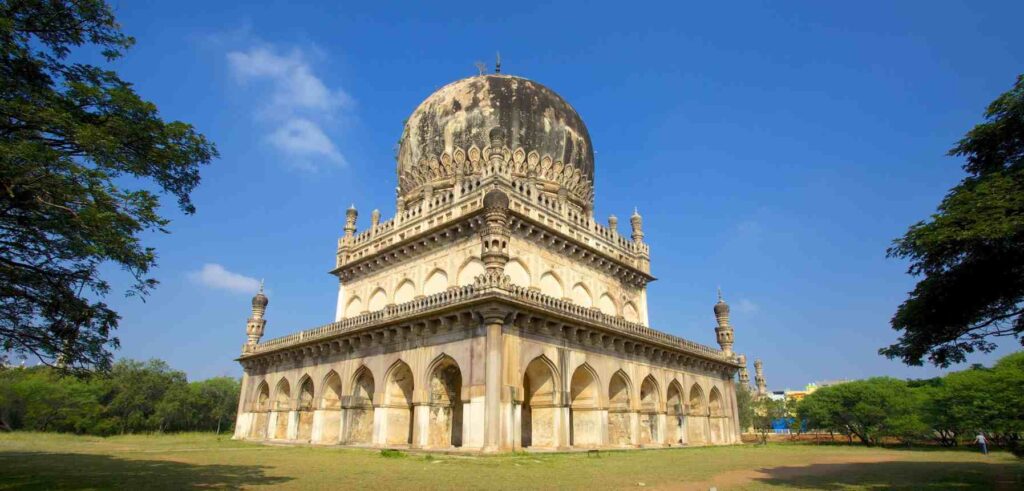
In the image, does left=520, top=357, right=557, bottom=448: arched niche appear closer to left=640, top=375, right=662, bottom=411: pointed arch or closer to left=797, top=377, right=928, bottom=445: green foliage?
left=640, top=375, right=662, bottom=411: pointed arch

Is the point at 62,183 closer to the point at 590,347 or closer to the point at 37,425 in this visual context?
the point at 590,347

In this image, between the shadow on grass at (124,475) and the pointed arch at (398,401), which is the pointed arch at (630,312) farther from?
the shadow on grass at (124,475)

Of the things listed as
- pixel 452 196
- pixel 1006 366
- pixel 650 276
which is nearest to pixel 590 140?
pixel 650 276

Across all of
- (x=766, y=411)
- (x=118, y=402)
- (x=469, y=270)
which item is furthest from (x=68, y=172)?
(x=766, y=411)

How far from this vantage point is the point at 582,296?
27219 millimetres

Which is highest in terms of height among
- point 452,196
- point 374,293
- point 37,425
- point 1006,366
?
point 452,196

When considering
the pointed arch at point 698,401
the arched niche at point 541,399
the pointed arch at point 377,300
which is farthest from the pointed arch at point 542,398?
the pointed arch at point 698,401

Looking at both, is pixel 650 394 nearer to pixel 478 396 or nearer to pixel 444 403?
pixel 444 403

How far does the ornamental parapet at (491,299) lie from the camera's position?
18.9 m

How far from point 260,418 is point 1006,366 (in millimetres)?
42096

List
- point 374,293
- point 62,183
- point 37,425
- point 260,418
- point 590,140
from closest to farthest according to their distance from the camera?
point 62,183 < point 374,293 < point 260,418 < point 590,140 < point 37,425

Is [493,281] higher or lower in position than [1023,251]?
higher

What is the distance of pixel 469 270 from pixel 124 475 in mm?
14472

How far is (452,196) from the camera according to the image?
86.8ft
